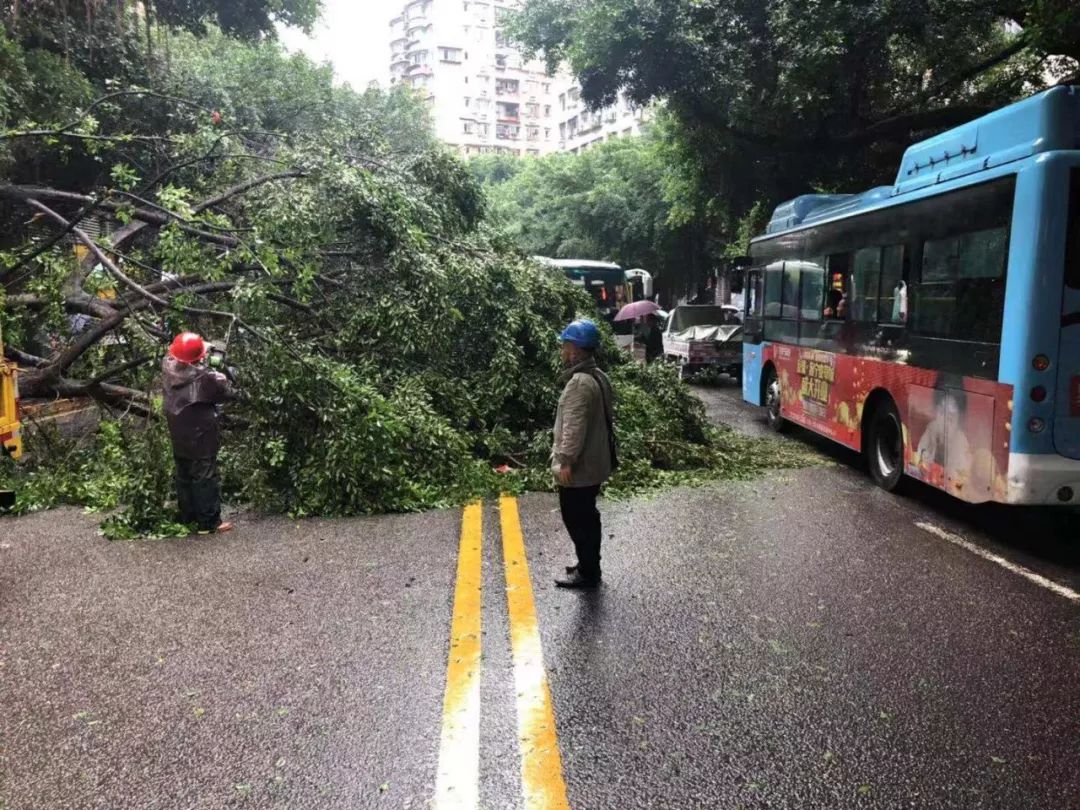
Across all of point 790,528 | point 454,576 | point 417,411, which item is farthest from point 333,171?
point 790,528

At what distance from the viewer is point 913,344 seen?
7066 mm

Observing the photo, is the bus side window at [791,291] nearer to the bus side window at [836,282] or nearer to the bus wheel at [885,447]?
the bus side window at [836,282]

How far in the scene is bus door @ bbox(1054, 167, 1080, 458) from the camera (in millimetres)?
5402

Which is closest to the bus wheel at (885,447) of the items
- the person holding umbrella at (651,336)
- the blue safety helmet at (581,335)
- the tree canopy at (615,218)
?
the blue safety helmet at (581,335)

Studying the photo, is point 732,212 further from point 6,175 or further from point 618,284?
point 6,175

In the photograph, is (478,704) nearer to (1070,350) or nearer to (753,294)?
(1070,350)

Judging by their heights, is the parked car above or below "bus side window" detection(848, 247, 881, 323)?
below

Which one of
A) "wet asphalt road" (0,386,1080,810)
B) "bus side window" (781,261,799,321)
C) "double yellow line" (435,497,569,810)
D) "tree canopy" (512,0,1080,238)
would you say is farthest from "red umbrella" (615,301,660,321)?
"double yellow line" (435,497,569,810)

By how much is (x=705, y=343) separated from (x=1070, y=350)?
40.9 feet

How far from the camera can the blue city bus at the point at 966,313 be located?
215 inches

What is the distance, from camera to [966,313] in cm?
625

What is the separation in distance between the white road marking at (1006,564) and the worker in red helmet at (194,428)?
556 cm

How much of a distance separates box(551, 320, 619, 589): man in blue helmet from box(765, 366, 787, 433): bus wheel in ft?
21.8

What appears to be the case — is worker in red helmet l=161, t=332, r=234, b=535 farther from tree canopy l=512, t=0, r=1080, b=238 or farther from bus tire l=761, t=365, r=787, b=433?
tree canopy l=512, t=0, r=1080, b=238
